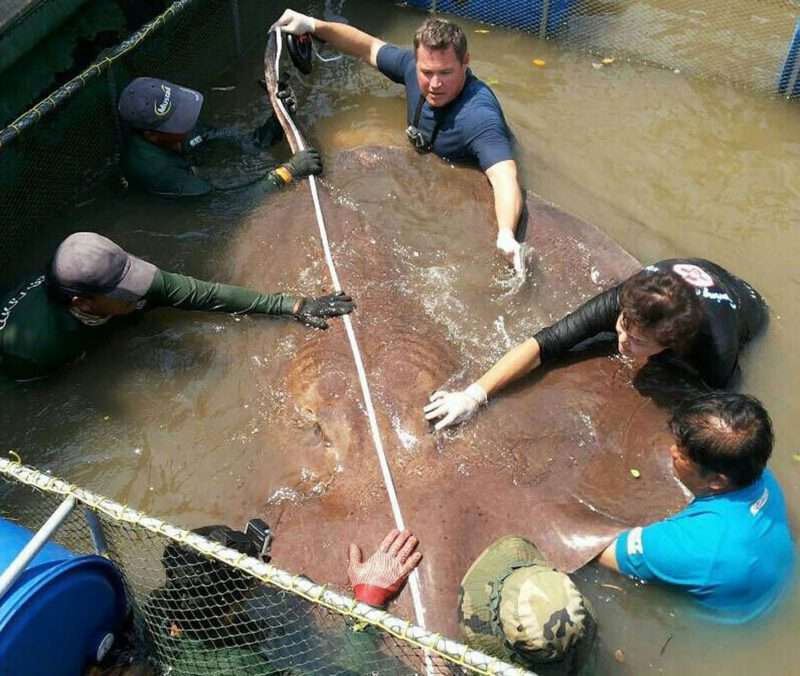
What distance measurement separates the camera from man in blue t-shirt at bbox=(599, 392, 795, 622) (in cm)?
365

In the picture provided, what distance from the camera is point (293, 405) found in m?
4.25

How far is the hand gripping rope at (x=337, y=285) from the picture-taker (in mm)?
3479

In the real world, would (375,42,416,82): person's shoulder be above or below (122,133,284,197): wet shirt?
above

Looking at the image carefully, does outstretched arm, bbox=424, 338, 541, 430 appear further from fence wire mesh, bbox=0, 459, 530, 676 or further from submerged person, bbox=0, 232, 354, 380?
fence wire mesh, bbox=0, 459, 530, 676

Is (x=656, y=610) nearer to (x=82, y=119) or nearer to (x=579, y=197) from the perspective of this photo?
(x=579, y=197)

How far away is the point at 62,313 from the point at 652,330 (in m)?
3.29

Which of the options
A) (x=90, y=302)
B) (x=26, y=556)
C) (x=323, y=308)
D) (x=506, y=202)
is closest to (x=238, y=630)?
(x=26, y=556)

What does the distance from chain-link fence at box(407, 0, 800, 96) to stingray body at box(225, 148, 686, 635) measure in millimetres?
3145

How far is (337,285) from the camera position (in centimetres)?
474

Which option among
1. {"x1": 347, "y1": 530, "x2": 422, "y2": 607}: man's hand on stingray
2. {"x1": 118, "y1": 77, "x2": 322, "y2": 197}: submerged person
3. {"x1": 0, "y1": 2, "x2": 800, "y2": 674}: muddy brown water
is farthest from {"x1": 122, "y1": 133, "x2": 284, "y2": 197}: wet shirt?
{"x1": 347, "y1": 530, "x2": 422, "y2": 607}: man's hand on stingray

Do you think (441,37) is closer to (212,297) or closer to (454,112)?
(454,112)

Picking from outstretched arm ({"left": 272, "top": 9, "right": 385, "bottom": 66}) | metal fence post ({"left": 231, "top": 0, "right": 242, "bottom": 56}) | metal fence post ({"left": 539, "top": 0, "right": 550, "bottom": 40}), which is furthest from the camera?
metal fence post ({"left": 539, "top": 0, "right": 550, "bottom": 40})

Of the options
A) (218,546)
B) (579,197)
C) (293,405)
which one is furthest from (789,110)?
(218,546)

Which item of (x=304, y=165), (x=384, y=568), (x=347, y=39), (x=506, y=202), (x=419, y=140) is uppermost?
(x=347, y=39)
